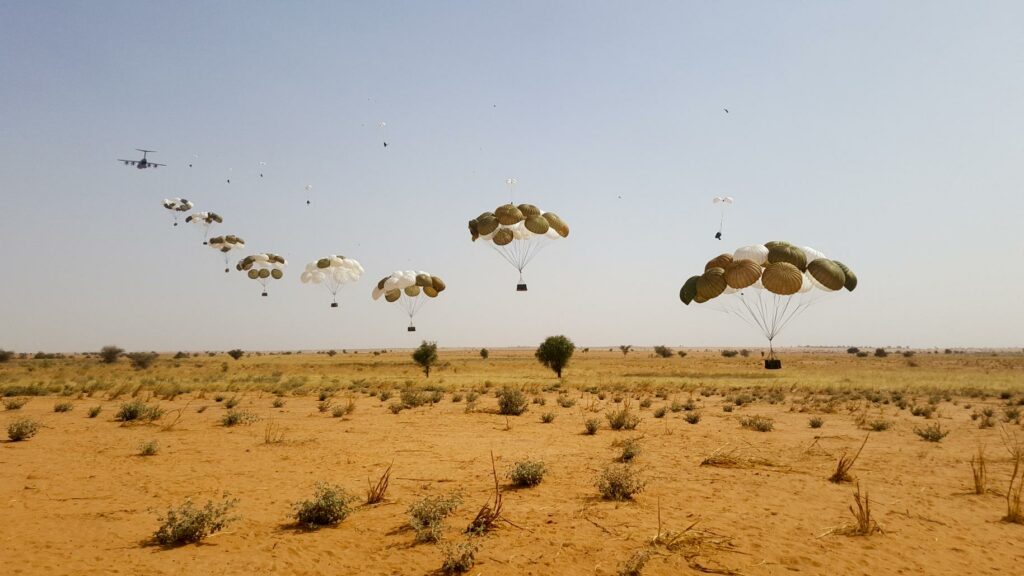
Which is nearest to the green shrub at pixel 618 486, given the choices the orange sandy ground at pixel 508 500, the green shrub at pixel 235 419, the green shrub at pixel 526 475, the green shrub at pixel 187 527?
the orange sandy ground at pixel 508 500

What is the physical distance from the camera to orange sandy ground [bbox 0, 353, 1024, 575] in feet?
22.4

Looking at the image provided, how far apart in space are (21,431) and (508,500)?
551 inches

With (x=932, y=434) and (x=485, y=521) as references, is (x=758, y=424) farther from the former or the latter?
(x=485, y=521)

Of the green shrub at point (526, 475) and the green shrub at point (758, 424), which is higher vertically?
the green shrub at point (526, 475)

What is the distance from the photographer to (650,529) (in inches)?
314

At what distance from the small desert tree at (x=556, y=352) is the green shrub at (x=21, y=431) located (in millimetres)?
40693

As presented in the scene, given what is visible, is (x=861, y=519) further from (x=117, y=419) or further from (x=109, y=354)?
(x=109, y=354)

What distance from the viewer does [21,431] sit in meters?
14.4

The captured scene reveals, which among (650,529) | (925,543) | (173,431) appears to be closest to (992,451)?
(925,543)

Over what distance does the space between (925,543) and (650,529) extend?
3.83 m

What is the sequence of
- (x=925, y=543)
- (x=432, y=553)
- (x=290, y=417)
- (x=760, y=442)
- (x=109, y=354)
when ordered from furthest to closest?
(x=109, y=354) < (x=290, y=417) < (x=760, y=442) < (x=925, y=543) < (x=432, y=553)

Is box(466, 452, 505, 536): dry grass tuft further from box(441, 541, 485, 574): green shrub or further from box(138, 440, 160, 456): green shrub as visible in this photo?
box(138, 440, 160, 456): green shrub

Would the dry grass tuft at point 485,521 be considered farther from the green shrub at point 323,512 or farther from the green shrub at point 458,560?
the green shrub at point 323,512

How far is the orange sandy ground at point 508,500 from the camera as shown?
6.84m
